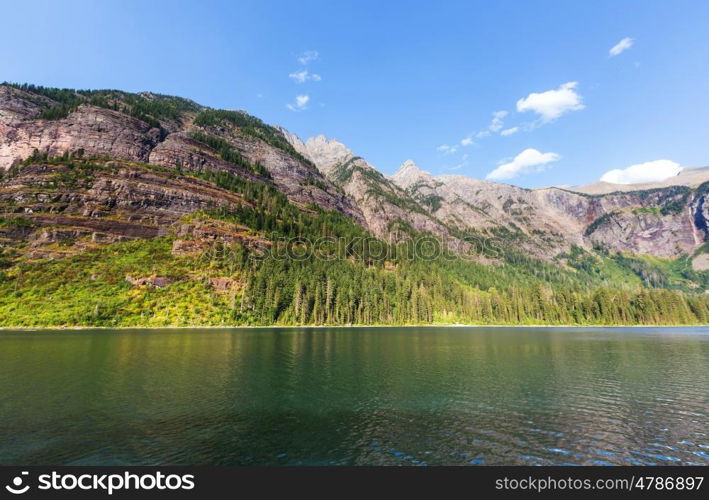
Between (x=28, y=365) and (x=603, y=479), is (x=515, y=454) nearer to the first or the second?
(x=603, y=479)

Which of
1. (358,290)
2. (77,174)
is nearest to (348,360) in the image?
(358,290)

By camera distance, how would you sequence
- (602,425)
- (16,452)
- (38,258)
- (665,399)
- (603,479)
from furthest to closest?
(38,258), (665,399), (602,425), (16,452), (603,479)

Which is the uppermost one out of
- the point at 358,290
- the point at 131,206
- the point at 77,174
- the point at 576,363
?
the point at 77,174

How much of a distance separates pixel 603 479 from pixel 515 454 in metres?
4.94

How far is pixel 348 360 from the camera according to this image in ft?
206

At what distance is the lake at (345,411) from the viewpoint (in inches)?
922

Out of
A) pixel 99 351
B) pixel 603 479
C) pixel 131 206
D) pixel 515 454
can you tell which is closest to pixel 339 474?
pixel 515 454

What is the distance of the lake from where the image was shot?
2341cm

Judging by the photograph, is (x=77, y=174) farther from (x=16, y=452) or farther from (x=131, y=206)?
(x=16, y=452)

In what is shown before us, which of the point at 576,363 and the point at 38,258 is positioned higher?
the point at 38,258

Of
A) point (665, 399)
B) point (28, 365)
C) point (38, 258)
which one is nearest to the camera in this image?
point (665, 399)

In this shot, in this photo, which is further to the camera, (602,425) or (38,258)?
(38,258)

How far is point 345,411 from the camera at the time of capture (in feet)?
108

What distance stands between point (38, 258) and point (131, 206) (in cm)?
5273
